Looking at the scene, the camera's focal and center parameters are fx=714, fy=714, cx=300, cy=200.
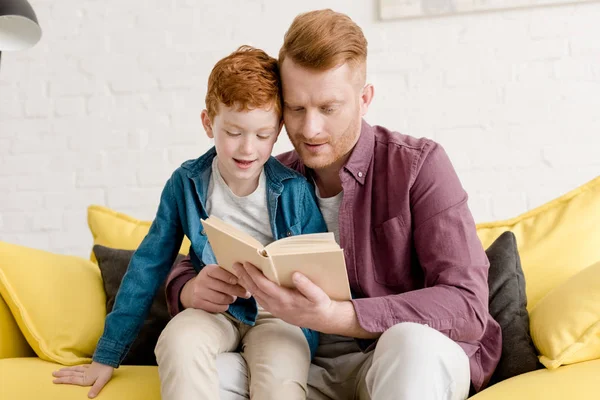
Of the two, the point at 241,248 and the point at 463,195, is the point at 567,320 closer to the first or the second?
the point at 463,195

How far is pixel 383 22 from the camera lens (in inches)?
114

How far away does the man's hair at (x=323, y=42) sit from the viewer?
170cm

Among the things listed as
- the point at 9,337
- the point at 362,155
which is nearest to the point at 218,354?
the point at 362,155

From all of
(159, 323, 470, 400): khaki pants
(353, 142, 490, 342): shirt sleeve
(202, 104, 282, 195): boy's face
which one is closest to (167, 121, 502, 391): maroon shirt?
(353, 142, 490, 342): shirt sleeve

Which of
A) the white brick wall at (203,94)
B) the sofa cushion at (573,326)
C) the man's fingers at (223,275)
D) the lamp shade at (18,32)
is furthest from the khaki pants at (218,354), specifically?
the white brick wall at (203,94)

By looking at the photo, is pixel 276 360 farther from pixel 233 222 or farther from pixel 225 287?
pixel 233 222

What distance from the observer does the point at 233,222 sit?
5.97 feet

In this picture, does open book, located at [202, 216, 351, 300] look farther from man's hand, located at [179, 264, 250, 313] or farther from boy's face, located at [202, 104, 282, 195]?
boy's face, located at [202, 104, 282, 195]

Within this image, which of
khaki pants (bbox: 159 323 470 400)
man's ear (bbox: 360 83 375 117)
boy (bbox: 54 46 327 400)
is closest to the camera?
khaki pants (bbox: 159 323 470 400)

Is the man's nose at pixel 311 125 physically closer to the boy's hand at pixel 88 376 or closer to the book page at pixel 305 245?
the book page at pixel 305 245

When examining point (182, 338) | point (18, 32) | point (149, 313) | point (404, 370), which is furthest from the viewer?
point (18, 32)

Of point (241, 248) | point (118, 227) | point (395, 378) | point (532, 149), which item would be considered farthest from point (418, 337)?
point (532, 149)

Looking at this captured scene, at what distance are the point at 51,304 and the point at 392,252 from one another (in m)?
0.99

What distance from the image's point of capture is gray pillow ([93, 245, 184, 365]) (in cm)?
208
